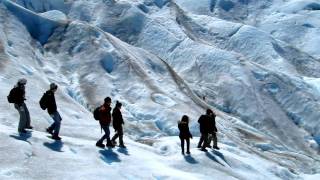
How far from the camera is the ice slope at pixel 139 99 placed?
30359 millimetres

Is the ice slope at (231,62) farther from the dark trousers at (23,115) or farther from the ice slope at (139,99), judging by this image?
the dark trousers at (23,115)

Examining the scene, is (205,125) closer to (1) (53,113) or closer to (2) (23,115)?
(1) (53,113)

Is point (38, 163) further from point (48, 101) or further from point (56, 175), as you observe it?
point (48, 101)

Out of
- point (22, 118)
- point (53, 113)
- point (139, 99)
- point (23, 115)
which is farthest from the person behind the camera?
point (139, 99)

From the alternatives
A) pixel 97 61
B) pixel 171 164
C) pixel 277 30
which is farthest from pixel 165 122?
pixel 277 30

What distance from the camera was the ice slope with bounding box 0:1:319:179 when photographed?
30.4 m

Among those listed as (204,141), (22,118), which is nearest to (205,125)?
(204,141)

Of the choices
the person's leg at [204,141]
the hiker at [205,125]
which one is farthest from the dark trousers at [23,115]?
the person's leg at [204,141]

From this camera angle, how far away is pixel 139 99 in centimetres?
5978

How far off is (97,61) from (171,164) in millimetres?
34562

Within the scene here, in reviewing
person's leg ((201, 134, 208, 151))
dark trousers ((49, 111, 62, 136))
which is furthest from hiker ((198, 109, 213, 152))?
dark trousers ((49, 111, 62, 136))

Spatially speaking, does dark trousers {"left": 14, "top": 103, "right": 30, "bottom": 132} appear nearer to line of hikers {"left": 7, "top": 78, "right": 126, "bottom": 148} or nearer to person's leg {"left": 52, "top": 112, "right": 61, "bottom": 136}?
line of hikers {"left": 7, "top": 78, "right": 126, "bottom": 148}

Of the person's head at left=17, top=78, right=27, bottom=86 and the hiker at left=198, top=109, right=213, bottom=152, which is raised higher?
the person's head at left=17, top=78, right=27, bottom=86

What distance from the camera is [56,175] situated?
85.3 feet
